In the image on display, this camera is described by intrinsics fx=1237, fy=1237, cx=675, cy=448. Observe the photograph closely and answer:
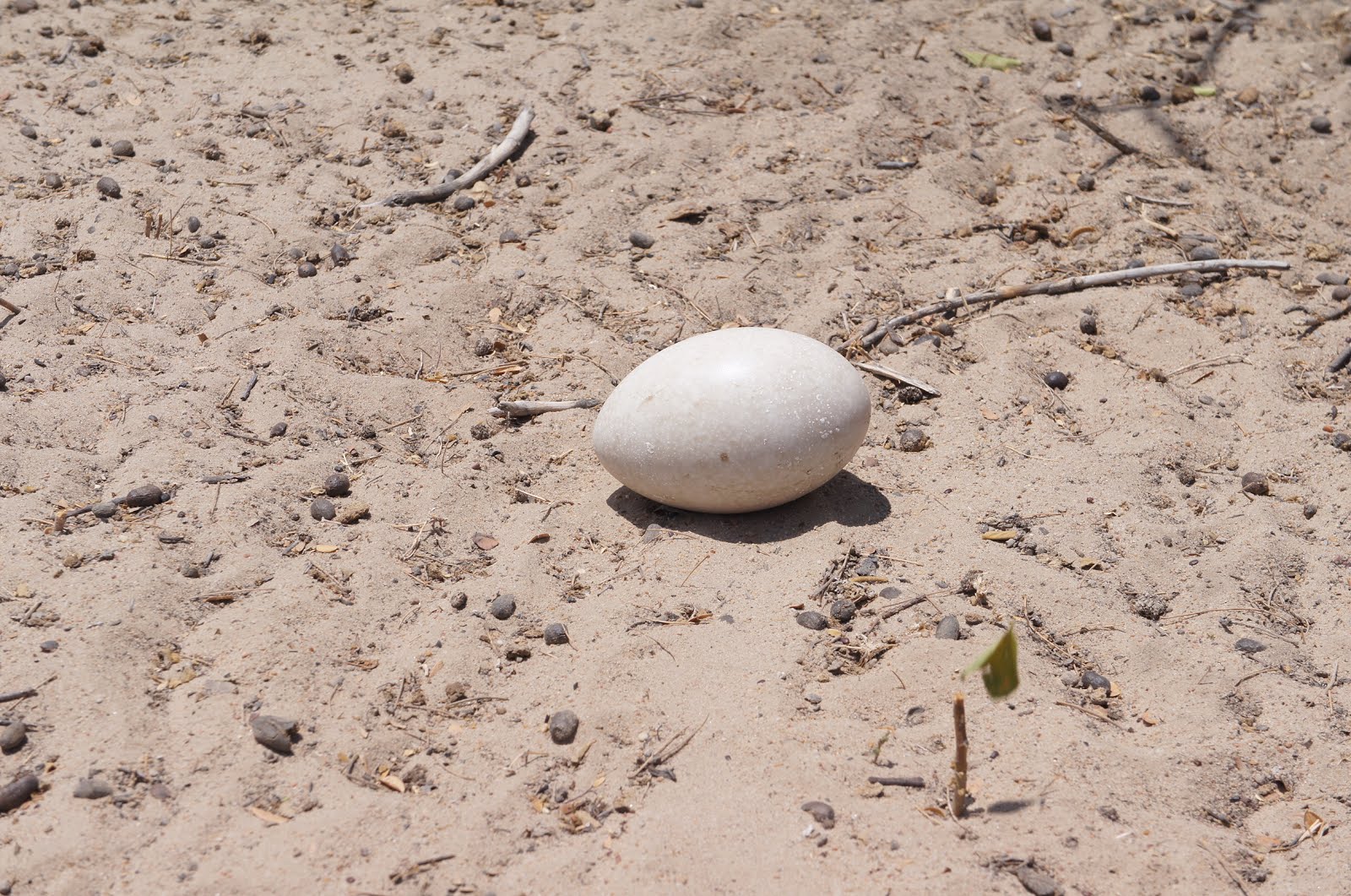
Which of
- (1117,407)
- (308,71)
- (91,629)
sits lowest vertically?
(1117,407)

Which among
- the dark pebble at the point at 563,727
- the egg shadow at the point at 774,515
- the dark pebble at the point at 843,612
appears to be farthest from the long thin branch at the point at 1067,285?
the dark pebble at the point at 563,727

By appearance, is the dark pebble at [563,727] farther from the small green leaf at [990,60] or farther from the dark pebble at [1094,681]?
the small green leaf at [990,60]

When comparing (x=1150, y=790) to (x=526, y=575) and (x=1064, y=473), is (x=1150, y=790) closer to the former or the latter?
(x=1064, y=473)

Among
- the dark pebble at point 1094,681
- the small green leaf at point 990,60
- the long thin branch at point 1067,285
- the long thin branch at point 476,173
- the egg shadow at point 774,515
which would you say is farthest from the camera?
the small green leaf at point 990,60

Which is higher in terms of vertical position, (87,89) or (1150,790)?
(87,89)

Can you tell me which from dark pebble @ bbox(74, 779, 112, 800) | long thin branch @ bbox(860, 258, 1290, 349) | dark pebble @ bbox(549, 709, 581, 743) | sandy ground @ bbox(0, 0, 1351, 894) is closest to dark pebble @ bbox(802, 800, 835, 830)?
sandy ground @ bbox(0, 0, 1351, 894)

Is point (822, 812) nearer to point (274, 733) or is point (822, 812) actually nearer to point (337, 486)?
point (274, 733)

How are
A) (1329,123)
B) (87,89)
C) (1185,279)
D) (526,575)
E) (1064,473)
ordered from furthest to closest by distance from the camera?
(1329,123) → (87,89) → (1185,279) → (1064,473) → (526,575)

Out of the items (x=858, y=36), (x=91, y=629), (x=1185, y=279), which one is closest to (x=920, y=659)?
(x=91, y=629)
